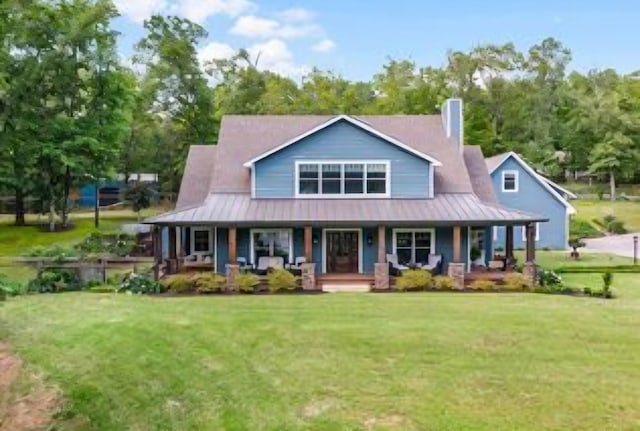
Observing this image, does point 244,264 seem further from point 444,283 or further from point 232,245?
point 444,283

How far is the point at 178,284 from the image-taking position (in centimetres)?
2059

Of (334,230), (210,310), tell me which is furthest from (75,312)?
(334,230)

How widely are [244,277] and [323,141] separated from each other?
20.5 feet

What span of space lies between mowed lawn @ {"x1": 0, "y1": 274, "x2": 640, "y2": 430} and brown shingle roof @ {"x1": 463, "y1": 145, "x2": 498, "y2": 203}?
10350mm

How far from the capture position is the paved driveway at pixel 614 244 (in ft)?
114

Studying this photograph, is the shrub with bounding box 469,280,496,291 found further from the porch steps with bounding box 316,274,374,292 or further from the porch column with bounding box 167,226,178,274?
the porch column with bounding box 167,226,178,274

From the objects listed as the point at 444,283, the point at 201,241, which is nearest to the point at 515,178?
the point at 444,283

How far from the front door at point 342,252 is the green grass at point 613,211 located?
95.8 feet

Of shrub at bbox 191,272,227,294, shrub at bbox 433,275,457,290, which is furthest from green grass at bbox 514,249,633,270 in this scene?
shrub at bbox 191,272,227,294

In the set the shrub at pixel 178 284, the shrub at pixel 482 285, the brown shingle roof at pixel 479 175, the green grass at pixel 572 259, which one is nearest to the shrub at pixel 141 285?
the shrub at pixel 178 284

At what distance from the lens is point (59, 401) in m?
8.97

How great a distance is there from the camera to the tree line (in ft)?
123

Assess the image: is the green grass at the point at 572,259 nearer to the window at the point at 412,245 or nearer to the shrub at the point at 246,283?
the window at the point at 412,245

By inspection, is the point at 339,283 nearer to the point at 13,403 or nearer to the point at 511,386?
the point at 511,386
